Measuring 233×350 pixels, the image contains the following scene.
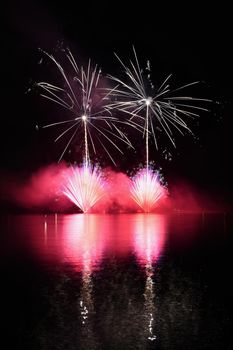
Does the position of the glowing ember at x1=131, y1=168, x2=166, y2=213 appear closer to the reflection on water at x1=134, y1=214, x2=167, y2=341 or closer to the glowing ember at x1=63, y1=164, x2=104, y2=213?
the glowing ember at x1=63, y1=164, x2=104, y2=213

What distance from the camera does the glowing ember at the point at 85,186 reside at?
60.2 m

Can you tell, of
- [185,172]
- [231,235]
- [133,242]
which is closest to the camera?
[133,242]

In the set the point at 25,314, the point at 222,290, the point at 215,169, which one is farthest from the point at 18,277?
the point at 215,169

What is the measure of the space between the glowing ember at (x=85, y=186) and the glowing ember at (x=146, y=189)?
511 cm

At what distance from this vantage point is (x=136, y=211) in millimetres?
73875

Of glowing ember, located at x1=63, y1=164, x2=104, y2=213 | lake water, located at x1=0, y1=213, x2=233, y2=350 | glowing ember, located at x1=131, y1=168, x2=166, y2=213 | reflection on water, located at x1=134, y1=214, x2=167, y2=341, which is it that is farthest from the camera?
glowing ember, located at x1=131, y1=168, x2=166, y2=213

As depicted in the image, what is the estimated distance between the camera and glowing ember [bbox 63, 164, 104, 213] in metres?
60.2

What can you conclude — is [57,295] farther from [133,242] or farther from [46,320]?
[133,242]

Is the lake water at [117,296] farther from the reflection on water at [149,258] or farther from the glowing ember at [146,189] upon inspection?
the glowing ember at [146,189]

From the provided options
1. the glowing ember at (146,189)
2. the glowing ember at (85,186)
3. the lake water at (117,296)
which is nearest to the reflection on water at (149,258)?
the lake water at (117,296)

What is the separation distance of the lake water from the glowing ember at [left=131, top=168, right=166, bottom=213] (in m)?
37.7

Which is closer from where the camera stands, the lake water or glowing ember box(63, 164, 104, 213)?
the lake water

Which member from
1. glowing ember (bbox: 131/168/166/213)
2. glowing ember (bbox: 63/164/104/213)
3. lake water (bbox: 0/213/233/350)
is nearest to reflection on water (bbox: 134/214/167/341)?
lake water (bbox: 0/213/233/350)

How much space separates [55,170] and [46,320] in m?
62.8
